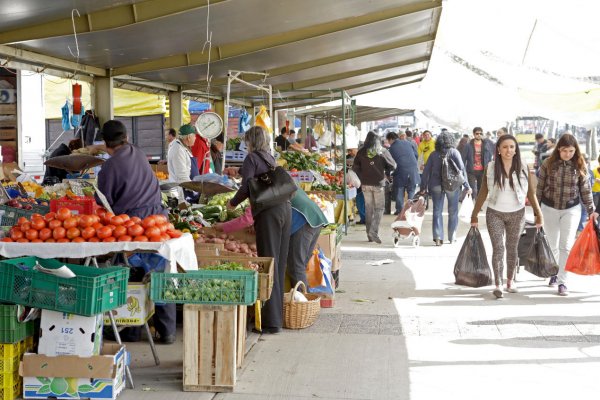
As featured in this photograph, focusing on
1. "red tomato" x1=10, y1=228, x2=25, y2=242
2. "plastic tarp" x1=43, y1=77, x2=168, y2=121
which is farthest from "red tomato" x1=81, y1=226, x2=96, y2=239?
"plastic tarp" x1=43, y1=77, x2=168, y2=121

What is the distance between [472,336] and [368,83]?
1649cm

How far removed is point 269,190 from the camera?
7020mm

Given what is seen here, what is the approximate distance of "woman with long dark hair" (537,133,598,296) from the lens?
9039 millimetres

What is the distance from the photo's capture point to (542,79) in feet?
57.1

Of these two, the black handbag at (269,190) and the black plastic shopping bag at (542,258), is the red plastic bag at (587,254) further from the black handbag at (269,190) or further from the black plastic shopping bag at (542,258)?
the black handbag at (269,190)

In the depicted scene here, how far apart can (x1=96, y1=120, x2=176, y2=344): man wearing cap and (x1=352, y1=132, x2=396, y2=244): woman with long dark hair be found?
7396 mm

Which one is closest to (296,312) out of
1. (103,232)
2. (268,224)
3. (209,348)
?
(268,224)

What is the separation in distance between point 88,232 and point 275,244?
184cm

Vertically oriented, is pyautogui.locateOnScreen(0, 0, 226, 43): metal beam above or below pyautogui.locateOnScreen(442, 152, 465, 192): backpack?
above

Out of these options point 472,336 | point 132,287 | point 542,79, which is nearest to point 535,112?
point 542,79

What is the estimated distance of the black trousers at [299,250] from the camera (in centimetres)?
783

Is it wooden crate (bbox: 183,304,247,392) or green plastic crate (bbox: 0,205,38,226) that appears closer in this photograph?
wooden crate (bbox: 183,304,247,392)

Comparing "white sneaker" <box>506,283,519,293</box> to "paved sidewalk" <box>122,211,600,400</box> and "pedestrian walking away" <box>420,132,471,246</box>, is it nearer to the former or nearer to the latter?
"paved sidewalk" <box>122,211,600,400</box>

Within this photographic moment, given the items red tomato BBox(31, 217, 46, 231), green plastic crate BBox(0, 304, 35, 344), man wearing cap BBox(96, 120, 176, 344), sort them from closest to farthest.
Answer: green plastic crate BBox(0, 304, 35, 344) → red tomato BBox(31, 217, 46, 231) → man wearing cap BBox(96, 120, 176, 344)
